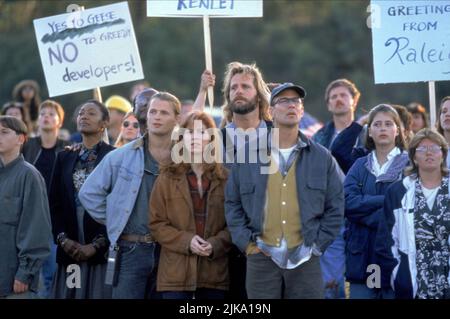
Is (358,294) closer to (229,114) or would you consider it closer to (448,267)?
(448,267)

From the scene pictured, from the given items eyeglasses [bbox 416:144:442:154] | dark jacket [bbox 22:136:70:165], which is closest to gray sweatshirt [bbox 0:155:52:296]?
dark jacket [bbox 22:136:70:165]

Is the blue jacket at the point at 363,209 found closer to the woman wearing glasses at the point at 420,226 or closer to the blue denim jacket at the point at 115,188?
the woman wearing glasses at the point at 420,226

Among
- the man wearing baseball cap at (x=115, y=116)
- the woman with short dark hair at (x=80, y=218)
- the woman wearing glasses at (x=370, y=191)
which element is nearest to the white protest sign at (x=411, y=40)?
the woman wearing glasses at (x=370, y=191)

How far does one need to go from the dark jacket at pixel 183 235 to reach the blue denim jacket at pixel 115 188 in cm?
30

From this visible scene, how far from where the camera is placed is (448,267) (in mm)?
8086

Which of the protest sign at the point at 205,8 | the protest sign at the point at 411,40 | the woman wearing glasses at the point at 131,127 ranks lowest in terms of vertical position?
the woman wearing glasses at the point at 131,127

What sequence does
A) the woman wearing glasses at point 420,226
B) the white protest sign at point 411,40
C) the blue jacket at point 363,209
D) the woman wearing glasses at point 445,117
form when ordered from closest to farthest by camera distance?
the woman wearing glasses at point 420,226 < the blue jacket at point 363,209 < the woman wearing glasses at point 445,117 < the white protest sign at point 411,40

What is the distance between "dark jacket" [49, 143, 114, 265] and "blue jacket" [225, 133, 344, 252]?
4.91ft

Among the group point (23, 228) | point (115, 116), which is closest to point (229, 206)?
point (23, 228)

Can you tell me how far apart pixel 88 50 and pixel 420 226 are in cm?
395

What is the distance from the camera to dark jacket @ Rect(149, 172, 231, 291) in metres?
8.21

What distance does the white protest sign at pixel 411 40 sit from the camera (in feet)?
32.1

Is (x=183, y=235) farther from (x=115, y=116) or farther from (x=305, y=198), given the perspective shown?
(x=115, y=116)

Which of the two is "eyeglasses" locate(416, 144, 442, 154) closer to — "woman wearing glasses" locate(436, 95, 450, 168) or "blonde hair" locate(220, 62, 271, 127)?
"woman wearing glasses" locate(436, 95, 450, 168)
